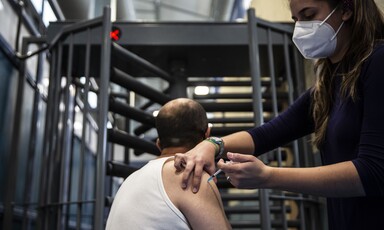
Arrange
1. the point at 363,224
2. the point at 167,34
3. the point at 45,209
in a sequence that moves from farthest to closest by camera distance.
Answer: the point at 167,34 → the point at 45,209 → the point at 363,224

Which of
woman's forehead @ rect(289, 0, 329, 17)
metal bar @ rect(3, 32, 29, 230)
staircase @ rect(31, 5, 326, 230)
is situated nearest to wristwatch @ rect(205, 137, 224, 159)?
woman's forehead @ rect(289, 0, 329, 17)

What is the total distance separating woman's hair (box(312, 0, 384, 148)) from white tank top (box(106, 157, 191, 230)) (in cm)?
48

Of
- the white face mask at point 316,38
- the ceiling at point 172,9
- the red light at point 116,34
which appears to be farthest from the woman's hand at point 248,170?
the red light at point 116,34

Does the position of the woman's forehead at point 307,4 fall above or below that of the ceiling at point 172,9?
below

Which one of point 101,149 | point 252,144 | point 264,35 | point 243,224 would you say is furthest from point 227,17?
point 252,144

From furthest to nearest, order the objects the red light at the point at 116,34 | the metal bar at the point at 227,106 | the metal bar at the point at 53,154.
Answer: the metal bar at the point at 227,106, the red light at the point at 116,34, the metal bar at the point at 53,154

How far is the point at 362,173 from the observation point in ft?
2.93

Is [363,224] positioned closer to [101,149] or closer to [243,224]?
Answer: [101,149]

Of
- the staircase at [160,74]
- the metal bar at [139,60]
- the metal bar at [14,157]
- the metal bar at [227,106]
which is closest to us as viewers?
the staircase at [160,74]

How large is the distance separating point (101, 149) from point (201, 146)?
117 cm

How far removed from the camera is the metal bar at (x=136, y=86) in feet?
8.74

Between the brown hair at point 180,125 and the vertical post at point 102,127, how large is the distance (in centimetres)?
85

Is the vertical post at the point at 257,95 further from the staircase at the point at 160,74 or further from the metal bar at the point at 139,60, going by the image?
the metal bar at the point at 139,60

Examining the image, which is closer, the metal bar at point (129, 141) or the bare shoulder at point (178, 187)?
the bare shoulder at point (178, 187)
